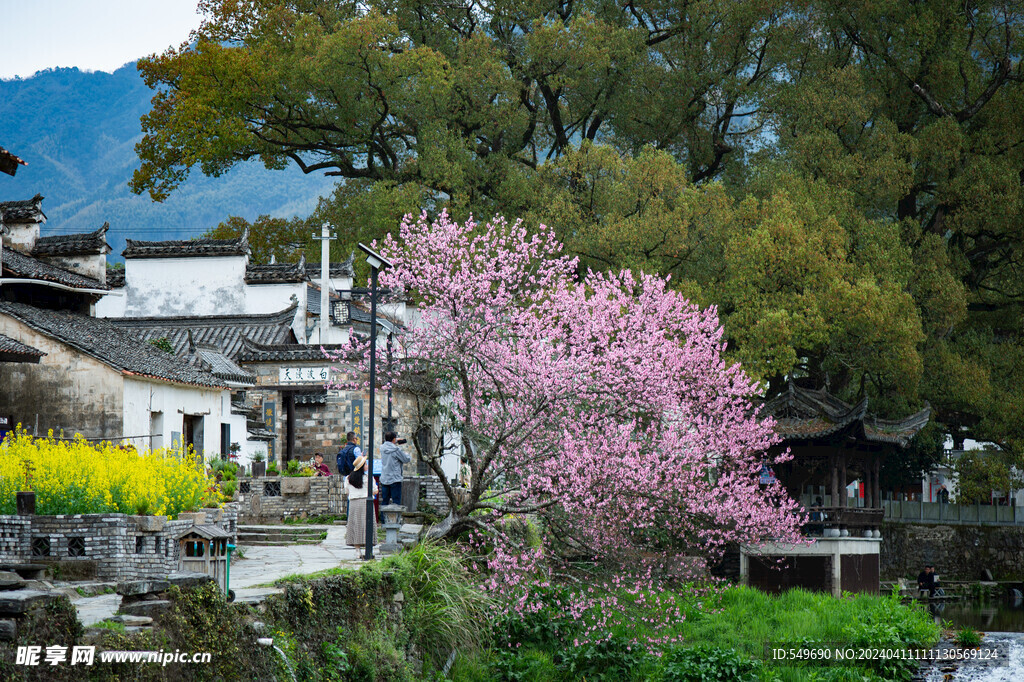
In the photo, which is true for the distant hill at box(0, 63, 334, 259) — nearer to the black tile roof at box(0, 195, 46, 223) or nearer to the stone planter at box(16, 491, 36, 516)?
the black tile roof at box(0, 195, 46, 223)

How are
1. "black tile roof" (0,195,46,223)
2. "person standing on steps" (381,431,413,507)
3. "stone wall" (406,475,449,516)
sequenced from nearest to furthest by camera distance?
"person standing on steps" (381,431,413,507) < "stone wall" (406,475,449,516) < "black tile roof" (0,195,46,223)

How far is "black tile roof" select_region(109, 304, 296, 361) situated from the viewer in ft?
115

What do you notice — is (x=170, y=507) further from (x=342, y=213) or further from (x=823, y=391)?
(x=342, y=213)

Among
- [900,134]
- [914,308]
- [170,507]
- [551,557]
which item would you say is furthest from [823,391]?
[170,507]

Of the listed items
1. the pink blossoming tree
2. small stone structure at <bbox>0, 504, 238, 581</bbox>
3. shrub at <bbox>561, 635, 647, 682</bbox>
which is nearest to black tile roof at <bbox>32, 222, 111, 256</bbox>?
the pink blossoming tree

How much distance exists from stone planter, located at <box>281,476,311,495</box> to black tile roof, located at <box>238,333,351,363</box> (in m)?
6.97

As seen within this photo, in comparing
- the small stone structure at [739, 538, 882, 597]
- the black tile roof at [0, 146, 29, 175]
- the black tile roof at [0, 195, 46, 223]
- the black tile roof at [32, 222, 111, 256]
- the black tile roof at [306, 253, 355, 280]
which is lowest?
the small stone structure at [739, 538, 882, 597]

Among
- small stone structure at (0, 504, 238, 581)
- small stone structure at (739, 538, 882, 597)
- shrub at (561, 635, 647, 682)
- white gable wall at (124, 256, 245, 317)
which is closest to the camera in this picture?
small stone structure at (0, 504, 238, 581)

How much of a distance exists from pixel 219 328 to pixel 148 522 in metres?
23.7

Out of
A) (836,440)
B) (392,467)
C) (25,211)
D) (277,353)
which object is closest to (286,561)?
(392,467)

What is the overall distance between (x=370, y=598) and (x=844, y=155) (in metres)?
23.1

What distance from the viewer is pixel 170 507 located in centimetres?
1523

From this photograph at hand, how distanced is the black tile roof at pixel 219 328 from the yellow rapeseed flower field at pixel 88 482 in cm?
1729

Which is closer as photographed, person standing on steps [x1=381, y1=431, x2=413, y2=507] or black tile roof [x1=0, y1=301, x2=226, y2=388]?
person standing on steps [x1=381, y1=431, x2=413, y2=507]
